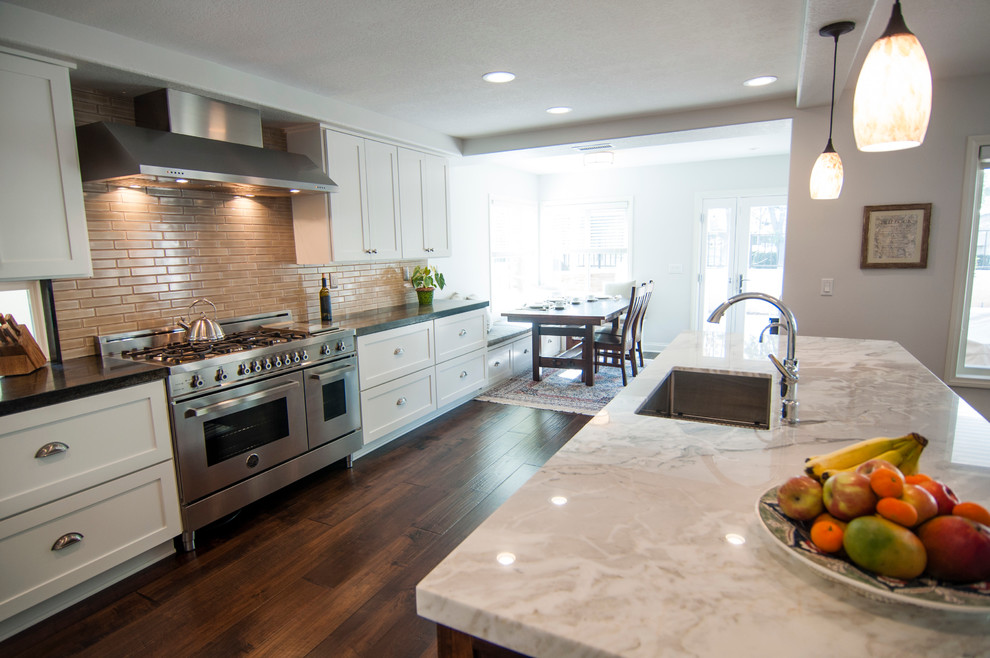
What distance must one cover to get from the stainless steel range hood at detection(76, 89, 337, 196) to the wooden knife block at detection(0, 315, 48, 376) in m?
0.74

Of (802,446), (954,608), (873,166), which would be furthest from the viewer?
(873,166)

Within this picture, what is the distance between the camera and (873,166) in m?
3.44

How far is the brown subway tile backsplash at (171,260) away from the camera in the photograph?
102 inches

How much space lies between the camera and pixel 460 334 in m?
4.50

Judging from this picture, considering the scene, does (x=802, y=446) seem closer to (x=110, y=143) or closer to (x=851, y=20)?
(x=851, y=20)

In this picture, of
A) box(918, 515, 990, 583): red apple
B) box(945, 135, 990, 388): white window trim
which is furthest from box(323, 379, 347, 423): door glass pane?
box(945, 135, 990, 388): white window trim

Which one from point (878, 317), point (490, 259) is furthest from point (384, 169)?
point (878, 317)

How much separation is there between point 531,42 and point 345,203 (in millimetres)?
1690

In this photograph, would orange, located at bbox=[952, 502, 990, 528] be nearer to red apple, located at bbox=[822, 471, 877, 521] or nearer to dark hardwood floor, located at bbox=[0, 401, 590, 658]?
red apple, located at bbox=[822, 471, 877, 521]

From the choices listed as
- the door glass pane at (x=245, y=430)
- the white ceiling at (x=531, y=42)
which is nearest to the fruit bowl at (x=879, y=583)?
the white ceiling at (x=531, y=42)

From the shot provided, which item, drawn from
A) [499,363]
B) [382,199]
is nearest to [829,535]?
[382,199]

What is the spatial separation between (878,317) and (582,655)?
150 inches

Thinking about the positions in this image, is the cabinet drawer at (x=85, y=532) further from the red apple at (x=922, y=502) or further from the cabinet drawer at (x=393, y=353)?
the red apple at (x=922, y=502)

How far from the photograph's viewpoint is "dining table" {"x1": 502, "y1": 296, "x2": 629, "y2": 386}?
5.06 metres
